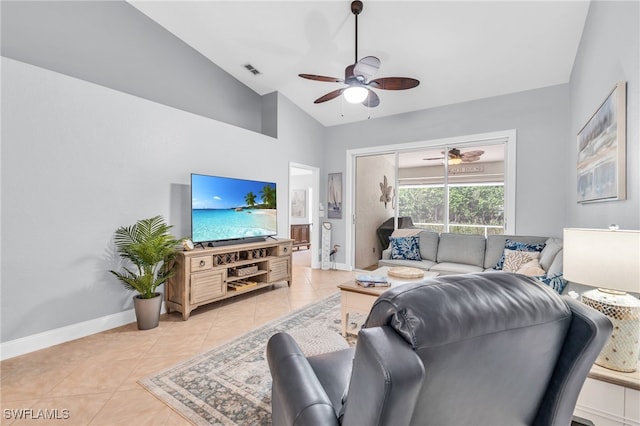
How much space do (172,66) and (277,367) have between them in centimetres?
399

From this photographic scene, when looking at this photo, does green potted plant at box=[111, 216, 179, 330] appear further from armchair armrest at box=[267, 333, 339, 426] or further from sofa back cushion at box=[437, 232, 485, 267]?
sofa back cushion at box=[437, 232, 485, 267]

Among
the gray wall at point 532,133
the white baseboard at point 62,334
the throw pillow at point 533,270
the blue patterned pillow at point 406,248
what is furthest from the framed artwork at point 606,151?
the white baseboard at point 62,334

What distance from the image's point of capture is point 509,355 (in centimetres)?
71

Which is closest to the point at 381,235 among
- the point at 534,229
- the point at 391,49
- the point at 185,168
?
the point at 534,229

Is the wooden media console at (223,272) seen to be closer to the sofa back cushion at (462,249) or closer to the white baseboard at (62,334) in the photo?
A: the white baseboard at (62,334)

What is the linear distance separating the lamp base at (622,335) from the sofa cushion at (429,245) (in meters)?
3.07

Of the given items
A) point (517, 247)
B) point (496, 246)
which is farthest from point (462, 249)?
point (517, 247)

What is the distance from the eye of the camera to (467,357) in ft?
2.16

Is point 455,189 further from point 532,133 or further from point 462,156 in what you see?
point 532,133

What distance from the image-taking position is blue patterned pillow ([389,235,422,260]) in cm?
427
